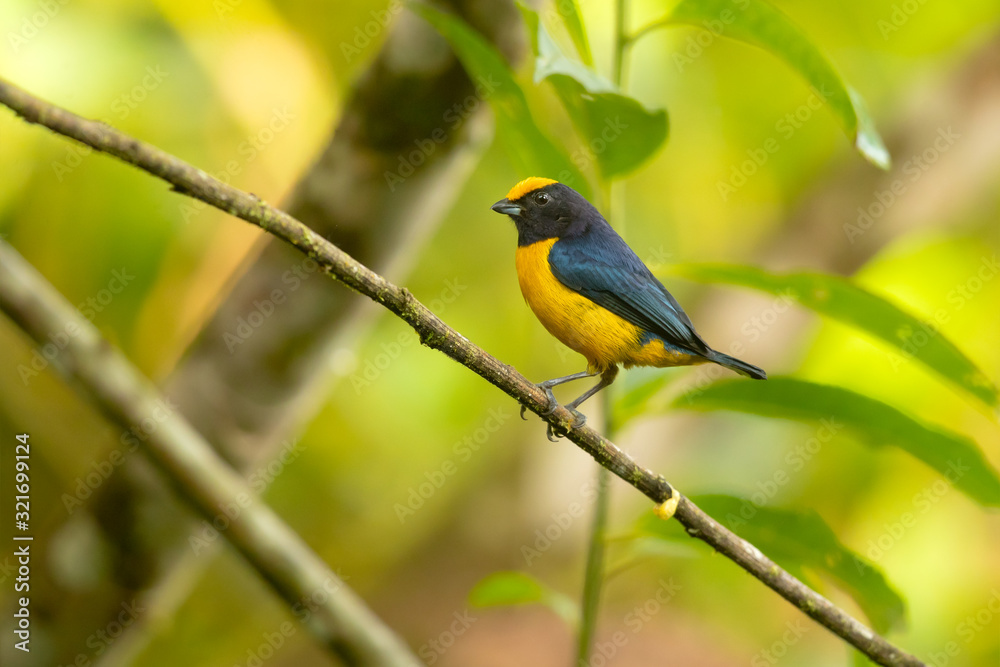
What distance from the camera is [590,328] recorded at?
2.55 meters

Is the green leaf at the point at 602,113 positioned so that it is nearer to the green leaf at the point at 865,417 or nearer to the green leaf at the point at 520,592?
the green leaf at the point at 865,417

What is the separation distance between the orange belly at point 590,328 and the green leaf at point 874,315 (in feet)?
1.19

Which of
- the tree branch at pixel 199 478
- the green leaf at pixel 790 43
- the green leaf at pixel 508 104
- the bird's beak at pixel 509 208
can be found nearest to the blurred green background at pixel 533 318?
the tree branch at pixel 199 478

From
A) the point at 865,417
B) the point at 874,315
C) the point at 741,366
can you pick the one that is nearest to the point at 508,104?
the point at 741,366

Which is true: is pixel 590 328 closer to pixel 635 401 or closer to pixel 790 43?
pixel 635 401

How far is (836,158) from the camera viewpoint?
16.3 feet

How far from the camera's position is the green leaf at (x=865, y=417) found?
2.19 metres

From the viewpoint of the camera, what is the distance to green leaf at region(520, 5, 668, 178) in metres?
1.74

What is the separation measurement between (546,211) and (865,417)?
3.85 feet

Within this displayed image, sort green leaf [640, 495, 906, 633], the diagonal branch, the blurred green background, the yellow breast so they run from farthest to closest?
the blurred green background
the yellow breast
green leaf [640, 495, 906, 633]
the diagonal branch

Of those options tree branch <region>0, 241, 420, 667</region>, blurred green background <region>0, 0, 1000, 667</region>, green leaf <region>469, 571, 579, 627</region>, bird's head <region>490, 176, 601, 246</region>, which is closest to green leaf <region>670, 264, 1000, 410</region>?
bird's head <region>490, 176, 601, 246</region>

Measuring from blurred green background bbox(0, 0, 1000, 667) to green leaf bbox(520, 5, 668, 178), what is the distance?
228cm

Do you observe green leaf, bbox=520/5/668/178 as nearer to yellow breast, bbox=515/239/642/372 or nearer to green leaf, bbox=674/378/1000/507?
yellow breast, bbox=515/239/642/372

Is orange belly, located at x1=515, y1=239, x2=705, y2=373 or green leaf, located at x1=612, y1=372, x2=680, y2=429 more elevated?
orange belly, located at x1=515, y1=239, x2=705, y2=373
